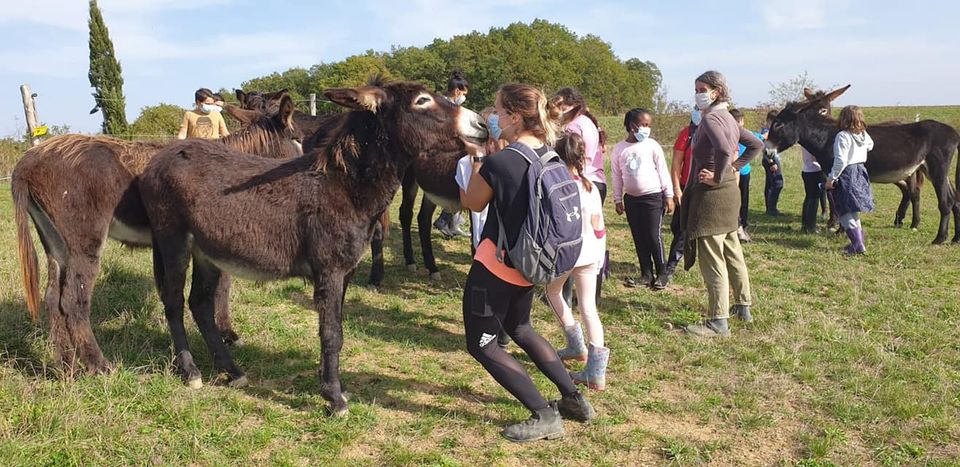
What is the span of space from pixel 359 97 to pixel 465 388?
204cm

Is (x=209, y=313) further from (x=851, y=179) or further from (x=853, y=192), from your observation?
(x=851, y=179)

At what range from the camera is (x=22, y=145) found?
15.2 metres

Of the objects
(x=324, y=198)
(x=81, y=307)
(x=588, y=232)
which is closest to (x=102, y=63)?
(x=81, y=307)

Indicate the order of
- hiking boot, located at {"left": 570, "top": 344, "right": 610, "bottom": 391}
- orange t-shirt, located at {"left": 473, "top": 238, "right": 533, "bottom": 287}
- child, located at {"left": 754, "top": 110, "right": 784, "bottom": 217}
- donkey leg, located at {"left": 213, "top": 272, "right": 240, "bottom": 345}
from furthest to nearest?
child, located at {"left": 754, "top": 110, "right": 784, "bottom": 217}, donkey leg, located at {"left": 213, "top": 272, "right": 240, "bottom": 345}, hiking boot, located at {"left": 570, "top": 344, "right": 610, "bottom": 391}, orange t-shirt, located at {"left": 473, "top": 238, "right": 533, "bottom": 287}

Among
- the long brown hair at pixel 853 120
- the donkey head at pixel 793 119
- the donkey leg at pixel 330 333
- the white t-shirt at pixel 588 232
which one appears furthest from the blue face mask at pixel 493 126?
the donkey head at pixel 793 119

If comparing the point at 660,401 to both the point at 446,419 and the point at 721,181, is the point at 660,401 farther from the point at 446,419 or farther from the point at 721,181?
the point at 721,181

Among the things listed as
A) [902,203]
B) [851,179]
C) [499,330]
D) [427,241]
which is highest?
[851,179]

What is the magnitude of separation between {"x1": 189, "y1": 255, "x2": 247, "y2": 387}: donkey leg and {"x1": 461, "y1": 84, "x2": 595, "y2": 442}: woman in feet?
6.01

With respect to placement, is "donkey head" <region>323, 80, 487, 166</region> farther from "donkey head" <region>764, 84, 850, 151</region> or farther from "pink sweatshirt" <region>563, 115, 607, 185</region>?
"donkey head" <region>764, 84, 850, 151</region>

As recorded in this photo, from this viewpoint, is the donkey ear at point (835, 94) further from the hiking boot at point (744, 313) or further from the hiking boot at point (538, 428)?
the hiking boot at point (538, 428)

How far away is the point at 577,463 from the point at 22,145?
1761 centimetres

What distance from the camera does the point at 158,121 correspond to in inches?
1102

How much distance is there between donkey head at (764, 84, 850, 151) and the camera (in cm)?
923

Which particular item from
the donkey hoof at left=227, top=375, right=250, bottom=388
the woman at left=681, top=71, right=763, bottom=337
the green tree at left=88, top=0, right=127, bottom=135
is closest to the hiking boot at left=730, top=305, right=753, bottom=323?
the woman at left=681, top=71, right=763, bottom=337
